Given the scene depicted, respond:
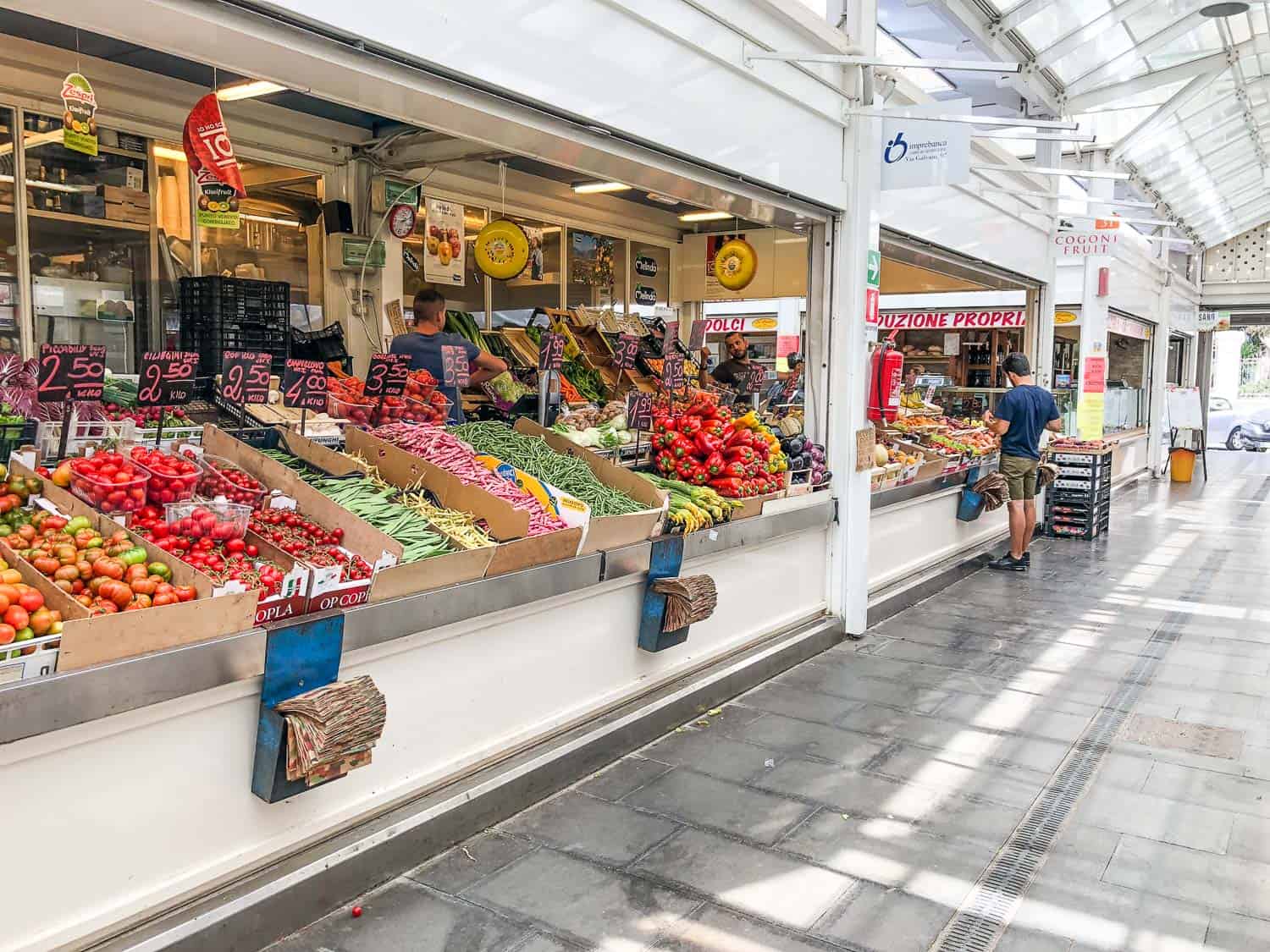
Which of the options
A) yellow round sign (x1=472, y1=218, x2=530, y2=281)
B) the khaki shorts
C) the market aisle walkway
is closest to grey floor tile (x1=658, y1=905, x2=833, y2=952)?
the market aisle walkway

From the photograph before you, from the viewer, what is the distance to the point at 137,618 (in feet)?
9.23

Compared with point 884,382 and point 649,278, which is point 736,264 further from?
point 884,382

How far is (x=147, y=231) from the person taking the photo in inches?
280

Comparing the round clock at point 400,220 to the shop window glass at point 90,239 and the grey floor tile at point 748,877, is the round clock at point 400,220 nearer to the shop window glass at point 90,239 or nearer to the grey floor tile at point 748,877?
the shop window glass at point 90,239

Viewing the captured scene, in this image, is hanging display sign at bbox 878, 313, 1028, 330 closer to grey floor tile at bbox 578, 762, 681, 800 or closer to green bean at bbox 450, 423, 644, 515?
green bean at bbox 450, 423, 644, 515

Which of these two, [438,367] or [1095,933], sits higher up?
[438,367]

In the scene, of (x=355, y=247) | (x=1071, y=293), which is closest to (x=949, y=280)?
(x=1071, y=293)

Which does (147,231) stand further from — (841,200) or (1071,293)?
(1071,293)

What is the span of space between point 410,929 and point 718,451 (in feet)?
11.3

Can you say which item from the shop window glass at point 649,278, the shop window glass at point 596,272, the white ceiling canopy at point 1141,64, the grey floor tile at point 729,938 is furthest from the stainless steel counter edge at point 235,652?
the shop window glass at point 649,278

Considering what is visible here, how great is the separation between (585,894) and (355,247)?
5.58 meters

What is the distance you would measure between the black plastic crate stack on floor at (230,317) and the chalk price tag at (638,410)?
1.96m

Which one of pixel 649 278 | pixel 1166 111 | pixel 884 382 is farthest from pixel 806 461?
pixel 1166 111

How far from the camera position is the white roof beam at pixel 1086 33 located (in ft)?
30.4
